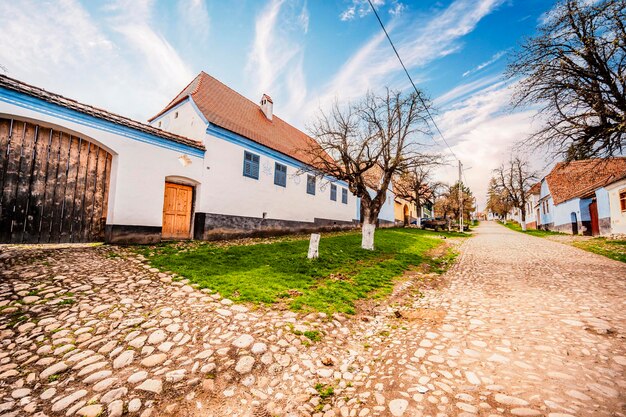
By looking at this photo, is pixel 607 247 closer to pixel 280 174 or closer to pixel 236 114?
pixel 280 174

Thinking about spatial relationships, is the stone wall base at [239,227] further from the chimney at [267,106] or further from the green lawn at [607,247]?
the green lawn at [607,247]

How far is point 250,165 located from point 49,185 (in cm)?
720

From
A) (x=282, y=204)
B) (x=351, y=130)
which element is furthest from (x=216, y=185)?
(x=351, y=130)

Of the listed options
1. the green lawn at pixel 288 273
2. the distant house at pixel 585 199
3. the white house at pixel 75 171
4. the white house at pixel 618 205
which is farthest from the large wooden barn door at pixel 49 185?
the white house at pixel 618 205

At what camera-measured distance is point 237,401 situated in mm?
2186

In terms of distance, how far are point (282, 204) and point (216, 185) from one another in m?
4.35

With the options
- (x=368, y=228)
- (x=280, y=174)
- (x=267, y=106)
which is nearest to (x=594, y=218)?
(x=368, y=228)

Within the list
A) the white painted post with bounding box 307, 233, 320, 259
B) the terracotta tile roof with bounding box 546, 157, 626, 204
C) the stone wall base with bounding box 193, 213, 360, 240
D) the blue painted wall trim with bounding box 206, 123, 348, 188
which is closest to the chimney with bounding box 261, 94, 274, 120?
the blue painted wall trim with bounding box 206, 123, 348, 188

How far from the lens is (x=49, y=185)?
7.34 meters

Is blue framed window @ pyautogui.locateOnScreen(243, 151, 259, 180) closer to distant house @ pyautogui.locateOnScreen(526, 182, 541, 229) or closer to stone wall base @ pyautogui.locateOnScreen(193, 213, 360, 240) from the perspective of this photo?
stone wall base @ pyautogui.locateOnScreen(193, 213, 360, 240)

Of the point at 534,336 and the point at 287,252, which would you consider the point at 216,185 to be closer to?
the point at 287,252

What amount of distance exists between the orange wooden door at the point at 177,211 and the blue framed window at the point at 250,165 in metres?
2.76

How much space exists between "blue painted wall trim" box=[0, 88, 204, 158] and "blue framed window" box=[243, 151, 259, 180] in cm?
261

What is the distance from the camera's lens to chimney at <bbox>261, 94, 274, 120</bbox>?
56.5 ft
